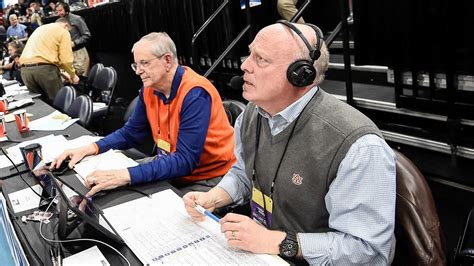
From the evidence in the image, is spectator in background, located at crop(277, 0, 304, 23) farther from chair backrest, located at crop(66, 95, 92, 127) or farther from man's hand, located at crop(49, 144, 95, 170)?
man's hand, located at crop(49, 144, 95, 170)

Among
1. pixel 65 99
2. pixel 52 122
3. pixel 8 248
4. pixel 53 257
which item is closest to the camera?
pixel 8 248

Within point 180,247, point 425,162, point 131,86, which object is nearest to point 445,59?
point 425,162

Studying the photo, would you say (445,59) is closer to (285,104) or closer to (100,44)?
(285,104)

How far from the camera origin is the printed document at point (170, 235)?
114cm

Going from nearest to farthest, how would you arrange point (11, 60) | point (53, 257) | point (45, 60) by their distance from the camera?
point (53, 257), point (45, 60), point (11, 60)

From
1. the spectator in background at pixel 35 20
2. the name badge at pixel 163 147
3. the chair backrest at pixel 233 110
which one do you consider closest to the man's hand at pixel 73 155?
the name badge at pixel 163 147

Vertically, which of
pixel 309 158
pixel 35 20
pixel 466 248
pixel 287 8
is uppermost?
pixel 35 20

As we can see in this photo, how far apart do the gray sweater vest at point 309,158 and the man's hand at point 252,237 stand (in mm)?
154

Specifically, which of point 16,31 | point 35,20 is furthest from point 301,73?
point 35,20

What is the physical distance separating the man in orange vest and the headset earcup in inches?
30.6

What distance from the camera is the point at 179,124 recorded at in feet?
6.52

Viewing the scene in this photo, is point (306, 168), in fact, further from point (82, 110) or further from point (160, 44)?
point (82, 110)

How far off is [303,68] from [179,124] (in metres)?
0.91

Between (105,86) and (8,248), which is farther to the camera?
(105,86)
